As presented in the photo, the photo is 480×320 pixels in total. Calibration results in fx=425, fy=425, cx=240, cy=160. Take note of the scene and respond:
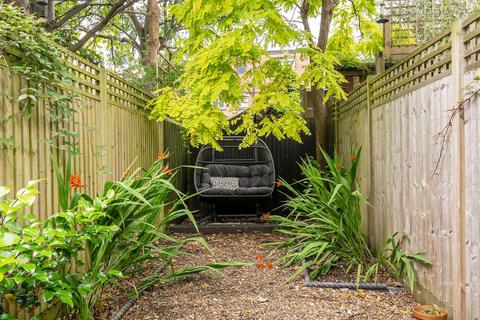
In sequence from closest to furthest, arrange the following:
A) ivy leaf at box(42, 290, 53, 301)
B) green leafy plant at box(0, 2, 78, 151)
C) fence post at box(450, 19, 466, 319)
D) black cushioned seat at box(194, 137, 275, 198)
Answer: ivy leaf at box(42, 290, 53, 301) → green leafy plant at box(0, 2, 78, 151) → fence post at box(450, 19, 466, 319) → black cushioned seat at box(194, 137, 275, 198)

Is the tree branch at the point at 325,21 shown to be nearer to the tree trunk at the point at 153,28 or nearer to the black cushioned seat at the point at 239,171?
the black cushioned seat at the point at 239,171

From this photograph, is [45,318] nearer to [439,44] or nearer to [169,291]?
[169,291]

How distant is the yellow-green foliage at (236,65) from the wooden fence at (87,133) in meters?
0.51

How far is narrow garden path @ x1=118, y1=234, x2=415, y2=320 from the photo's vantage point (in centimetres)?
284

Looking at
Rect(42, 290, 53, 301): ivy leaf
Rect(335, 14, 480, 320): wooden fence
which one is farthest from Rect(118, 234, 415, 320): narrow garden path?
Rect(42, 290, 53, 301): ivy leaf

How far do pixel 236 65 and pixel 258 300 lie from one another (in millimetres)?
2673

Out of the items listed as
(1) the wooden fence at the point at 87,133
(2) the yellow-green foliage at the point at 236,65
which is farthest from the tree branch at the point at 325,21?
(1) the wooden fence at the point at 87,133

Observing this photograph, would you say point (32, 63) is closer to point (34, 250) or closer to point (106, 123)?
point (34, 250)

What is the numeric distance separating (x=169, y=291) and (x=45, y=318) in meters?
1.02

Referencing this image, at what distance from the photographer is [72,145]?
282 cm

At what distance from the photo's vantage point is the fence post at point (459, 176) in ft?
7.65

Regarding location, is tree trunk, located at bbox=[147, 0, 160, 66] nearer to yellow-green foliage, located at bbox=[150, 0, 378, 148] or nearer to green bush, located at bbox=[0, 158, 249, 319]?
yellow-green foliage, located at bbox=[150, 0, 378, 148]

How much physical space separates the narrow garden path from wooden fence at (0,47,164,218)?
1.02 m

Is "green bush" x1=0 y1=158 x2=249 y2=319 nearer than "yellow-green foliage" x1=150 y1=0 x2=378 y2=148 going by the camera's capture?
Yes
